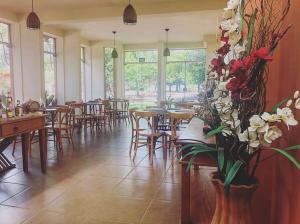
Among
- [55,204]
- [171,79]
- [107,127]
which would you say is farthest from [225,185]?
[171,79]

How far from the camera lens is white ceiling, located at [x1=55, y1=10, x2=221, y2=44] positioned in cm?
704

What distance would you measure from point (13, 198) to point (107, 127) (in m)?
5.29

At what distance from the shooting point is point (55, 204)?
2.83m

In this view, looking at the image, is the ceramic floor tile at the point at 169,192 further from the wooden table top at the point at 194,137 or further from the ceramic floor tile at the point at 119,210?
the wooden table top at the point at 194,137

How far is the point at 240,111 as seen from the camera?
1294 mm

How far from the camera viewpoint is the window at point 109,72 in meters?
10.3

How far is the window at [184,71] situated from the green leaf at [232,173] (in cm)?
920

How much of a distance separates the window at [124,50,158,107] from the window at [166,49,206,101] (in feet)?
1.94

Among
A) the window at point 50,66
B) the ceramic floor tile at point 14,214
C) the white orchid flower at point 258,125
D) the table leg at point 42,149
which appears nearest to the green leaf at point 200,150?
the white orchid flower at point 258,125

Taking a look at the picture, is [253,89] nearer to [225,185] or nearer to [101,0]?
[225,185]

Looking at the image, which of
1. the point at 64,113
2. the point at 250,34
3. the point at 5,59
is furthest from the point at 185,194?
the point at 5,59

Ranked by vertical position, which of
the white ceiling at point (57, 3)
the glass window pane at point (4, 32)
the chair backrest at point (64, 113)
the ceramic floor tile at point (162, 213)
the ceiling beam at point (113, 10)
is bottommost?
the ceramic floor tile at point (162, 213)

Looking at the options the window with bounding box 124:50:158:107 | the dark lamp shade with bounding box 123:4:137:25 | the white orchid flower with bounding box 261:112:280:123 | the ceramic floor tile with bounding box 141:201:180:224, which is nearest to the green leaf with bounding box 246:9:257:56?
the white orchid flower with bounding box 261:112:280:123

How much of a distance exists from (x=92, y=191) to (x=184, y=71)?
316 inches
